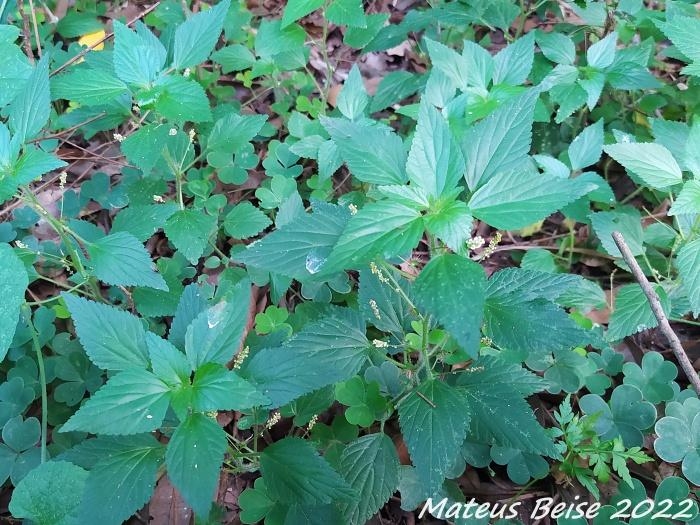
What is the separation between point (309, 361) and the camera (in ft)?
4.77

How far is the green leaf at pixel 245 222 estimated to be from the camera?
2.30m

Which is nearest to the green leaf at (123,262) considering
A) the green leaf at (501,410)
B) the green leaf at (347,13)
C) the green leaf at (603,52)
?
the green leaf at (501,410)

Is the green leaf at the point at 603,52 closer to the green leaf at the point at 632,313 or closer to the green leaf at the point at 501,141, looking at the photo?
the green leaf at the point at 632,313

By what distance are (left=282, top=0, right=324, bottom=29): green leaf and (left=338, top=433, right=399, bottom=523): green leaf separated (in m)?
1.78

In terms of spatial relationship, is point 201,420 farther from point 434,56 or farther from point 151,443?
point 434,56

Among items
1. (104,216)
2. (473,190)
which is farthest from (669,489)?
(104,216)

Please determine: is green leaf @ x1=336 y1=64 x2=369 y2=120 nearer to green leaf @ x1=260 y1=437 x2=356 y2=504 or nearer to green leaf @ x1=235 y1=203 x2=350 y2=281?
green leaf @ x1=235 y1=203 x2=350 y2=281

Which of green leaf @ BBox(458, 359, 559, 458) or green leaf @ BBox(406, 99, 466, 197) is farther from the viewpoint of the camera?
green leaf @ BBox(458, 359, 559, 458)

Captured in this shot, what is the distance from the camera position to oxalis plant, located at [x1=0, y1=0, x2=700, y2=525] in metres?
1.34

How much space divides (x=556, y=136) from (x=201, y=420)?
233 cm

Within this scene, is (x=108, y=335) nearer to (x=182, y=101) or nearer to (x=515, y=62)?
(x=182, y=101)

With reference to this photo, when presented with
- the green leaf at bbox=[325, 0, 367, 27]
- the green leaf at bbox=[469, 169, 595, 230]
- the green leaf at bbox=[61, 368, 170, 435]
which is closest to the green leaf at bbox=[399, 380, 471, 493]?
the green leaf at bbox=[469, 169, 595, 230]

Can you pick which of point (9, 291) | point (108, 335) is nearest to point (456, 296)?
point (108, 335)

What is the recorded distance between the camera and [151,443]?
4.94 ft
